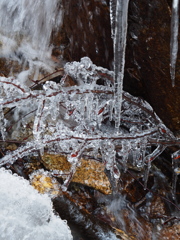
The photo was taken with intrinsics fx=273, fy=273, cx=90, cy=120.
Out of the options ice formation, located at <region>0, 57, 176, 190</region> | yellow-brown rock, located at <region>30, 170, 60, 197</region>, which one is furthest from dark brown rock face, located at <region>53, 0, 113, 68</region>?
yellow-brown rock, located at <region>30, 170, 60, 197</region>

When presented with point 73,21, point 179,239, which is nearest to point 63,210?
point 179,239

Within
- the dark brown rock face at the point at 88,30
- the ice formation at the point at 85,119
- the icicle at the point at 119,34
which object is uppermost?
the dark brown rock face at the point at 88,30

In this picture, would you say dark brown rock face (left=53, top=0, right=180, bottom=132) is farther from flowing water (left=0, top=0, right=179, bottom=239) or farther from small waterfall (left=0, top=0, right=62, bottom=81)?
small waterfall (left=0, top=0, right=62, bottom=81)

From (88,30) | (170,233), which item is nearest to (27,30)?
(88,30)

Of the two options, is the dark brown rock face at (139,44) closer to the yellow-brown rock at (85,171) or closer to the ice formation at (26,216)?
the yellow-brown rock at (85,171)

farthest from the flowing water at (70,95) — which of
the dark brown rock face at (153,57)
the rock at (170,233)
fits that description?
the rock at (170,233)

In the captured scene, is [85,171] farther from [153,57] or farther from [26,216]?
[153,57]
